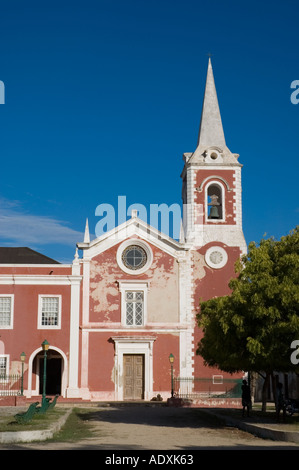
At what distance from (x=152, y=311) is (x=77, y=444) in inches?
852

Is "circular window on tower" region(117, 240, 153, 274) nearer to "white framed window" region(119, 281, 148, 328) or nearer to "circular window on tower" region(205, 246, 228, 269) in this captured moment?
"white framed window" region(119, 281, 148, 328)

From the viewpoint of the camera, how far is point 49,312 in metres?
36.2

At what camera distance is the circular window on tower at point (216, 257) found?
3756 centimetres

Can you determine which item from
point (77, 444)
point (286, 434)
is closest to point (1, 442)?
point (77, 444)

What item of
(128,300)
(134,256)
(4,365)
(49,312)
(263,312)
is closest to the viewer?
(263,312)

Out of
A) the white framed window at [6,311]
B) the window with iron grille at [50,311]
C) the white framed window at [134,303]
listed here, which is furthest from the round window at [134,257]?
the white framed window at [6,311]

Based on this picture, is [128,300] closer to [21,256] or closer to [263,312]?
[21,256]

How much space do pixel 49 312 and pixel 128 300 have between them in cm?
459

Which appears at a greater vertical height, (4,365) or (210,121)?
(210,121)

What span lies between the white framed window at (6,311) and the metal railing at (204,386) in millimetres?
9949

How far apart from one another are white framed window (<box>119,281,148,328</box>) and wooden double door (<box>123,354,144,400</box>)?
76.1 inches

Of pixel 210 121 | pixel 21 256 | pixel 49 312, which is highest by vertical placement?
pixel 210 121

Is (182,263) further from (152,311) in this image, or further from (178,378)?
(178,378)

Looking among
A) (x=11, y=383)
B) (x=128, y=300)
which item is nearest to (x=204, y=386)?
(x=128, y=300)
